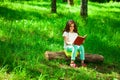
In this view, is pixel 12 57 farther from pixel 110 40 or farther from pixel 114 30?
pixel 114 30

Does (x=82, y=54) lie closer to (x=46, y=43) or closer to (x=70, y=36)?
(x=70, y=36)

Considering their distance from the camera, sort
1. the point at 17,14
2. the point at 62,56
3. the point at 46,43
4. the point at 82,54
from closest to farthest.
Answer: the point at 82,54 → the point at 62,56 → the point at 46,43 → the point at 17,14

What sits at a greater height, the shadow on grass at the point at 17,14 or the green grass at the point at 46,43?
the shadow on grass at the point at 17,14

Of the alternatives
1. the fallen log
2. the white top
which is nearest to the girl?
the white top

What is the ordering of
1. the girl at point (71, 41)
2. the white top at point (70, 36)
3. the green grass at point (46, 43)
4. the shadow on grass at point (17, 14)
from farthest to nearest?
the shadow on grass at point (17, 14) < the white top at point (70, 36) < the girl at point (71, 41) < the green grass at point (46, 43)

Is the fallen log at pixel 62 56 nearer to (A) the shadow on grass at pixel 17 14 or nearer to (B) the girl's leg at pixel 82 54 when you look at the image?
(B) the girl's leg at pixel 82 54

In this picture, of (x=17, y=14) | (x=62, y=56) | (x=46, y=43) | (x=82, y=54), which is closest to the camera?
(x=82, y=54)

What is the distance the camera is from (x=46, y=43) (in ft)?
39.1

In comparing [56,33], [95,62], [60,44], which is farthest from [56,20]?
[95,62]

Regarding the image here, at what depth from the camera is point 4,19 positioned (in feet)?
47.1

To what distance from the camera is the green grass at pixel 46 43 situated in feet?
28.9

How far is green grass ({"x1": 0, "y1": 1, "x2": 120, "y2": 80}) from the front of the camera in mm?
8797

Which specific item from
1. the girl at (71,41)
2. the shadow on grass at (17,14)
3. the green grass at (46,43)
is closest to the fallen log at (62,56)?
the green grass at (46,43)

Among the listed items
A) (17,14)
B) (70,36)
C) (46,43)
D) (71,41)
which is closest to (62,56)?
(71,41)
